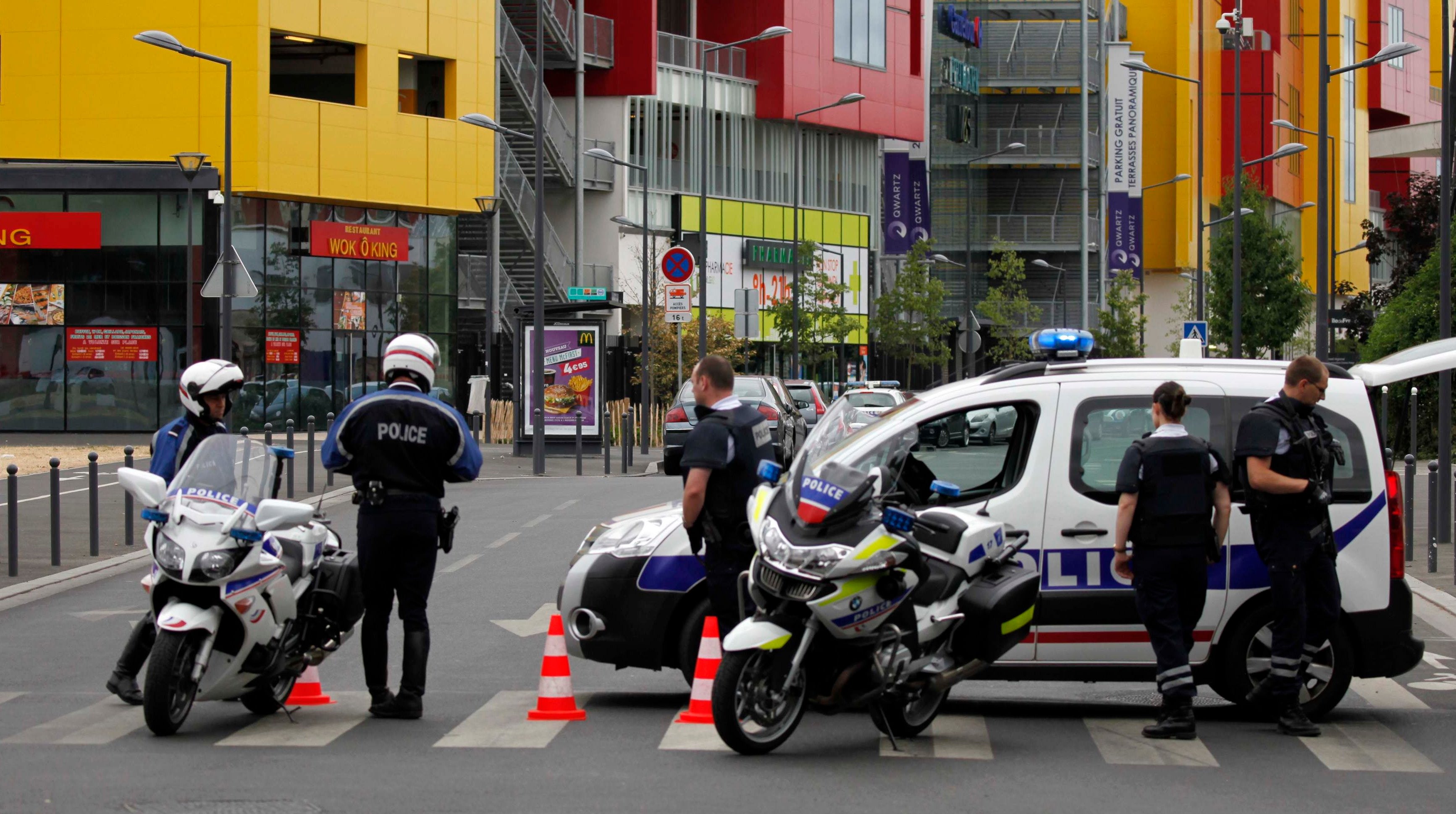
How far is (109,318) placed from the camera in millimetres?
42000

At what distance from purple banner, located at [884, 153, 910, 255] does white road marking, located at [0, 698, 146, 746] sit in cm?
6716

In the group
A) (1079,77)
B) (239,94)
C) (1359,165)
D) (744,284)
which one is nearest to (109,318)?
(239,94)

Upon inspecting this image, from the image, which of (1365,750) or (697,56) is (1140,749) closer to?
(1365,750)

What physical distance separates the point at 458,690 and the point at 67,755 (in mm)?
2305

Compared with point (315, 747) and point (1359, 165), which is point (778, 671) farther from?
point (1359, 165)

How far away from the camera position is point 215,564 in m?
7.86

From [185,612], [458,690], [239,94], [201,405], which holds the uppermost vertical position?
[239,94]

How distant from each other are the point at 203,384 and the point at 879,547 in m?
3.46

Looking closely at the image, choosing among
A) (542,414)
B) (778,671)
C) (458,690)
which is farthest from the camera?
(542,414)

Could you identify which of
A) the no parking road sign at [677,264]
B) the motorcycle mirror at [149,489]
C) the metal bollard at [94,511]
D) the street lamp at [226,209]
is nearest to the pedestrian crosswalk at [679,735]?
the motorcycle mirror at [149,489]

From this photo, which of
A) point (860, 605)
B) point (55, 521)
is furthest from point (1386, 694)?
point (55, 521)

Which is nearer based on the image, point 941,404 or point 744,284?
point 941,404

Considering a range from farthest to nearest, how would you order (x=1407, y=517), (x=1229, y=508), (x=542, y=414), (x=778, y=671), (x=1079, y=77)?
1. (x=1079, y=77)
2. (x=542, y=414)
3. (x=1407, y=517)
4. (x=1229, y=508)
5. (x=778, y=671)

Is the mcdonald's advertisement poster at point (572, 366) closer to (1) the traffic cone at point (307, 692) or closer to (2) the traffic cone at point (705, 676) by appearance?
(1) the traffic cone at point (307, 692)
